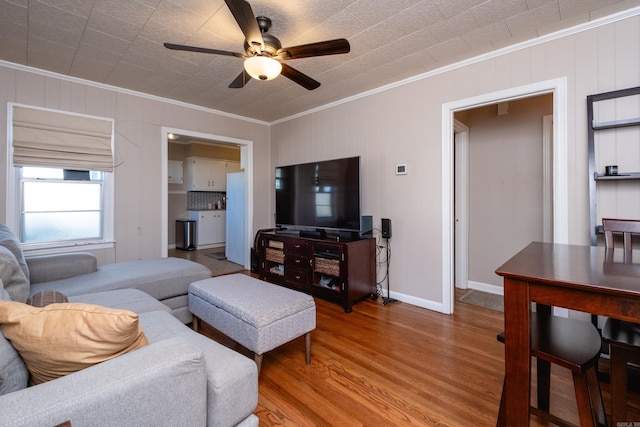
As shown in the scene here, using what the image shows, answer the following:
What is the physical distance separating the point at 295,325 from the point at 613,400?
1.54m

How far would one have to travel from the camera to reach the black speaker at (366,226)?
327 centimetres

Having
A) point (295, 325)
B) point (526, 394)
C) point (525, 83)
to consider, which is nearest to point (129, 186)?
point (295, 325)

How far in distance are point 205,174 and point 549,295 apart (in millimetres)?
6884

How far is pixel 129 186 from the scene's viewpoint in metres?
3.52

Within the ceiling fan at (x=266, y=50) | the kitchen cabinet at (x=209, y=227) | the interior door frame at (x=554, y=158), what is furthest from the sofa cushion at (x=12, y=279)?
the kitchen cabinet at (x=209, y=227)

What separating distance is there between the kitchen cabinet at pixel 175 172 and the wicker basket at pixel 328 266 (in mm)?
4935

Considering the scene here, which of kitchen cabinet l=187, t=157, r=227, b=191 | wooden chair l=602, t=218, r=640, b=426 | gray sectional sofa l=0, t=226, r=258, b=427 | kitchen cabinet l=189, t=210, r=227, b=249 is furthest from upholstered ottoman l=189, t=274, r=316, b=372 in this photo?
kitchen cabinet l=187, t=157, r=227, b=191

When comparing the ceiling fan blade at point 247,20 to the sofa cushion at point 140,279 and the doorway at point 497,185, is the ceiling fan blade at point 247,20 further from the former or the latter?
the doorway at point 497,185

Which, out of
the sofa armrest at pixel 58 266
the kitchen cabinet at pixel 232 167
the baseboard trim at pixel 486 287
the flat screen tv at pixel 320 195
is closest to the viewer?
the sofa armrest at pixel 58 266

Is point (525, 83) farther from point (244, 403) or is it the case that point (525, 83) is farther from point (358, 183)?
point (244, 403)

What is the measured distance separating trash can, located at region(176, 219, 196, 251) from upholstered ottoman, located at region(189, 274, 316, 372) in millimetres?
4712

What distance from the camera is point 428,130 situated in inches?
119

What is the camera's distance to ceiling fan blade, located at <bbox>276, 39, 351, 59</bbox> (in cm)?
186

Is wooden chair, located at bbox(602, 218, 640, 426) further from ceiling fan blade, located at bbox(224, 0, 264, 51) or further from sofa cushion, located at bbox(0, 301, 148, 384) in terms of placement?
ceiling fan blade, located at bbox(224, 0, 264, 51)
